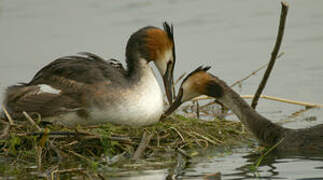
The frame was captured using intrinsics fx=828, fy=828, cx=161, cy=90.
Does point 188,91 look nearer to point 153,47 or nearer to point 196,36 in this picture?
point 153,47

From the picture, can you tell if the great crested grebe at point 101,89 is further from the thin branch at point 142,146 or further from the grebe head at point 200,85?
the thin branch at point 142,146

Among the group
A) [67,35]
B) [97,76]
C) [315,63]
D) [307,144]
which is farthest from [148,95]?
[67,35]

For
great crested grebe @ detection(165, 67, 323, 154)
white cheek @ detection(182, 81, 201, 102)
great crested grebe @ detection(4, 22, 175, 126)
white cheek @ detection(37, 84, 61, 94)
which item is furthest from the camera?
white cheek @ detection(182, 81, 201, 102)

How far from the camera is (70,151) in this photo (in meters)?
8.69

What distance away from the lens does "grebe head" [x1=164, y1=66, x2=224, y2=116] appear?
9.84 meters

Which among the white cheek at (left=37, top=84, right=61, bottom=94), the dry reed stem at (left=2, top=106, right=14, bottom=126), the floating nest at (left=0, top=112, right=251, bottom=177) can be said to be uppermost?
the white cheek at (left=37, top=84, right=61, bottom=94)

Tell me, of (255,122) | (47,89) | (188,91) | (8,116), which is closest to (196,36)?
(188,91)

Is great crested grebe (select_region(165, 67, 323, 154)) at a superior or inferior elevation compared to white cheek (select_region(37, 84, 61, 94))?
inferior

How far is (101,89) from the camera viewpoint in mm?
9305

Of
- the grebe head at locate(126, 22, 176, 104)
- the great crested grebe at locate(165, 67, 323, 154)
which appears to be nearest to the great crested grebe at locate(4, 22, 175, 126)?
the grebe head at locate(126, 22, 176, 104)

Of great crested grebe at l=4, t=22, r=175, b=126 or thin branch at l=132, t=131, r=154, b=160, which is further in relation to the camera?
great crested grebe at l=4, t=22, r=175, b=126

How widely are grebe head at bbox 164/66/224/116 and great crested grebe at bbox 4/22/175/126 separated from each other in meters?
0.26

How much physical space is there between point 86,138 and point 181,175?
4.13ft

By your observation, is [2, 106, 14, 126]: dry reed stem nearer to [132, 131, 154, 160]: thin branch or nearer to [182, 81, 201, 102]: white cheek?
[132, 131, 154, 160]: thin branch
